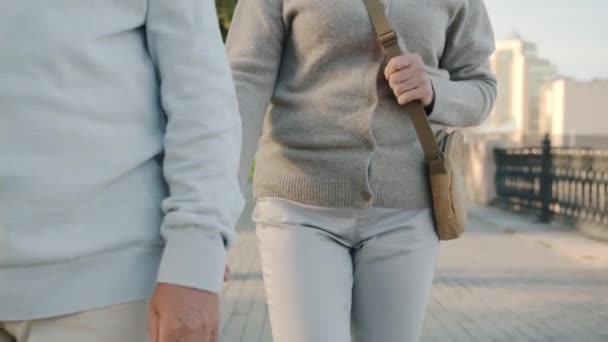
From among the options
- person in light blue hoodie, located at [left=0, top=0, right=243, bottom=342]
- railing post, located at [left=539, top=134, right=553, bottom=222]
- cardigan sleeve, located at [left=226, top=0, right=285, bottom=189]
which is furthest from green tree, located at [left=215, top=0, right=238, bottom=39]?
person in light blue hoodie, located at [left=0, top=0, right=243, bottom=342]

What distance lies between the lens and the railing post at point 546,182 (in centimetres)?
1386

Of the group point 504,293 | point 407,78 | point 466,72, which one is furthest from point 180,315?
point 504,293

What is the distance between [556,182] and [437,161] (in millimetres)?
11937

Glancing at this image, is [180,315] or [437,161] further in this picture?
[437,161]

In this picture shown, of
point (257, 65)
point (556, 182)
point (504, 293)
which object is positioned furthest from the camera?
point (556, 182)

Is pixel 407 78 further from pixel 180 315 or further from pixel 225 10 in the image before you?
pixel 225 10

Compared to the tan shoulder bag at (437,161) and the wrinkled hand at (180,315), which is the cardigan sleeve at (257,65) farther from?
the wrinkled hand at (180,315)

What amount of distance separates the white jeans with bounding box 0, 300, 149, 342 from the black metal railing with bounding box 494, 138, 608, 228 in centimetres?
1071

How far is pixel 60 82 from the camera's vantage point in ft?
4.78

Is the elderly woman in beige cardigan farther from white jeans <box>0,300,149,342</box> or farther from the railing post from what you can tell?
the railing post

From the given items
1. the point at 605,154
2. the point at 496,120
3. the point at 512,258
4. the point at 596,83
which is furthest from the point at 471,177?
the point at 496,120

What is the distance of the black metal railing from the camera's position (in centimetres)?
1199

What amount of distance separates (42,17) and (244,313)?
17.5ft

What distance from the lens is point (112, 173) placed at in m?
1.49
